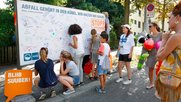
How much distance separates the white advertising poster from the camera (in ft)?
18.8

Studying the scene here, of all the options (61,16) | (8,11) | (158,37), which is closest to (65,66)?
(61,16)

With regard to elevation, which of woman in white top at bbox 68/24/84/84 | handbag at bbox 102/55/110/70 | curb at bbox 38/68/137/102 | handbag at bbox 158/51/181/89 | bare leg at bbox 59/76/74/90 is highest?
woman in white top at bbox 68/24/84/84

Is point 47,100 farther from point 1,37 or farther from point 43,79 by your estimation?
point 1,37

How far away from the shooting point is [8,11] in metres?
11.2

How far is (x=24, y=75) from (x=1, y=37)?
15.8 feet

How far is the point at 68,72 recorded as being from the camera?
21.6ft

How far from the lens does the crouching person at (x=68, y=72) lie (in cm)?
641

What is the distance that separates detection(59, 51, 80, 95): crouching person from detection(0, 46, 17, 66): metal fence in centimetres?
433

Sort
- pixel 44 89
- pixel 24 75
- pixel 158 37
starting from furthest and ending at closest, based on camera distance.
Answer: pixel 158 37 < pixel 44 89 < pixel 24 75

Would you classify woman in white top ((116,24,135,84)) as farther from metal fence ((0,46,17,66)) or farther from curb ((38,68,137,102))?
metal fence ((0,46,17,66))

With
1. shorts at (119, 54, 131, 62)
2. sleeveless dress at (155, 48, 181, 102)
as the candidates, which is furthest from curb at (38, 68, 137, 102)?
sleeveless dress at (155, 48, 181, 102)

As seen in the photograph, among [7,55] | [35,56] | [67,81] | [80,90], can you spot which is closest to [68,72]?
[67,81]

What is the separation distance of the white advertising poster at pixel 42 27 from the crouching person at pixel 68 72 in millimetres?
403

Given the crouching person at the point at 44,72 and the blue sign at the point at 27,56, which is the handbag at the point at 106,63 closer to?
the crouching person at the point at 44,72
